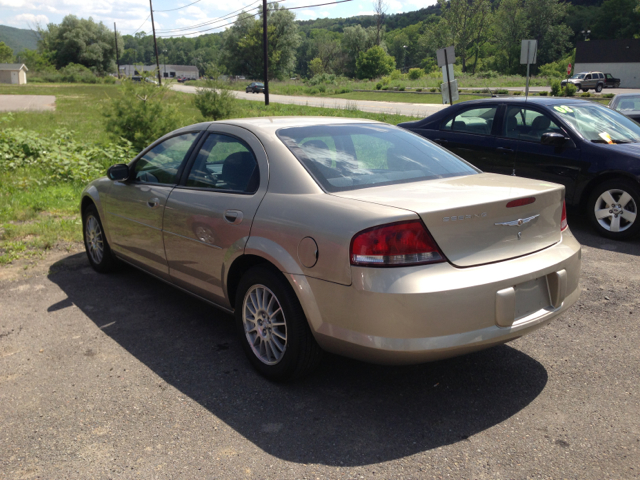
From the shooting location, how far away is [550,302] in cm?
312

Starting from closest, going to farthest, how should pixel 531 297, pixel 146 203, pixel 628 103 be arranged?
1. pixel 531 297
2. pixel 146 203
3. pixel 628 103

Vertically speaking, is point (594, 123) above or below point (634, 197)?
above

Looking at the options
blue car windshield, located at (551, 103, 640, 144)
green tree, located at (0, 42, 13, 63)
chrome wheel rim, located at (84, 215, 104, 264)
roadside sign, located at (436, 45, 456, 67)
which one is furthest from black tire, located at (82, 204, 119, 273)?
green tree, located at (0, 42, 13, 63)

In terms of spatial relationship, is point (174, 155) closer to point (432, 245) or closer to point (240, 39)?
point (432, 245)

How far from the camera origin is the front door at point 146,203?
14.2ft

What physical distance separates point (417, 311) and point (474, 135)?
19.3 ft

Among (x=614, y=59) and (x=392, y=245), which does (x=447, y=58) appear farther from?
(x=614, y=59)

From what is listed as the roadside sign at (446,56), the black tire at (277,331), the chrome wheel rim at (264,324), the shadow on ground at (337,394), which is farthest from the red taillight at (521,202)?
the roadside sign at (446,56)

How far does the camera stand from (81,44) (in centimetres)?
10669

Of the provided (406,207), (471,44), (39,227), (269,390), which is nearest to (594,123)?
(406,207)

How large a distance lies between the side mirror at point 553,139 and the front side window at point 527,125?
0.25m

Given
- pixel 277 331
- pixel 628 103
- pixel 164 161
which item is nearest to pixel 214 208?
pixel 277 331

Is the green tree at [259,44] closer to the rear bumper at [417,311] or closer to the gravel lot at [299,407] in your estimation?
the gravel lot at [299,407]

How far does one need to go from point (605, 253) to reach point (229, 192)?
14.6 feet
